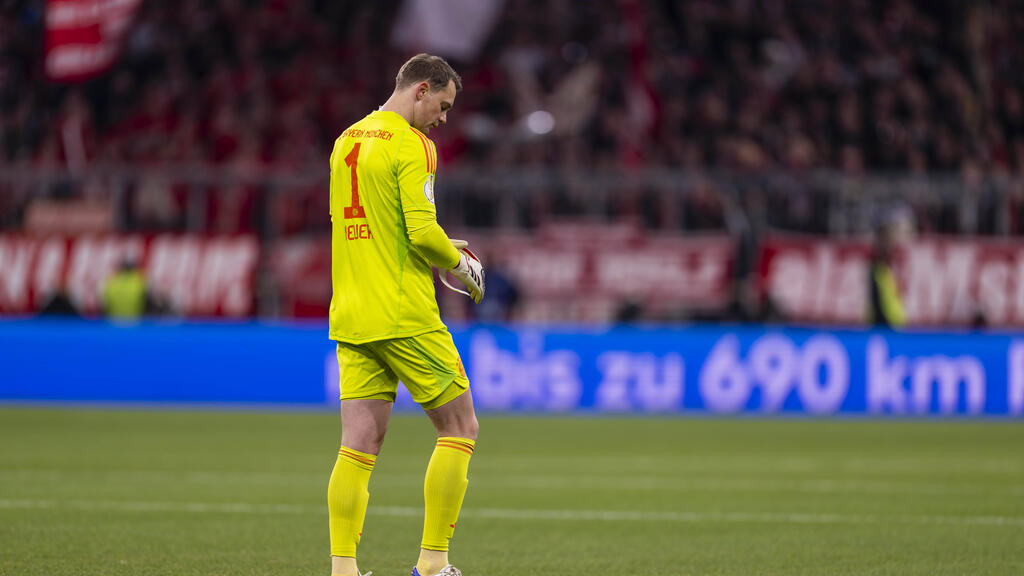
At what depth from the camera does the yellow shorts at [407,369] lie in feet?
19.5

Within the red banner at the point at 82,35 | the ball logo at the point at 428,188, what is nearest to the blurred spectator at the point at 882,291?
the red banner at the point at 82,35

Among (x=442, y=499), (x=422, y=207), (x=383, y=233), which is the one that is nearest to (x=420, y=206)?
(x=422, y=207)

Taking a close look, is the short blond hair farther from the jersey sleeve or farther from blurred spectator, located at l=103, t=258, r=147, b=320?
blurred spectator, located at l=103, t=258, r=147, b=320

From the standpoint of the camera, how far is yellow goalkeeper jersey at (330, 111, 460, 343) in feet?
19.2

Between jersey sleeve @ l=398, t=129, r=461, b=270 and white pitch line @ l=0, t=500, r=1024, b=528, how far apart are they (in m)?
3.47

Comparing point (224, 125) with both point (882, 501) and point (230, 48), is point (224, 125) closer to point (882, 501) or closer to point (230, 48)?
point (230, 48)

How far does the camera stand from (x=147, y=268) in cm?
2011

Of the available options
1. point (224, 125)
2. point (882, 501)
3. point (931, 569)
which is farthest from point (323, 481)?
point (224, 125)

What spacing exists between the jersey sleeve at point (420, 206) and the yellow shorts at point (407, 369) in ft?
1.18

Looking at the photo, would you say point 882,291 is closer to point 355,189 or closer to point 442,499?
point 442,499

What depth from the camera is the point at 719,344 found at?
18.2m

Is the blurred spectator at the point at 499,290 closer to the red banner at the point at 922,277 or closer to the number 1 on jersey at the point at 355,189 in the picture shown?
the red banner at the point at 922,277

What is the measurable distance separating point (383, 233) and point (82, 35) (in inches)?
590

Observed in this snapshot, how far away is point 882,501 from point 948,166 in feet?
44.2
